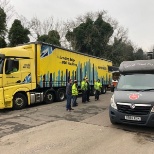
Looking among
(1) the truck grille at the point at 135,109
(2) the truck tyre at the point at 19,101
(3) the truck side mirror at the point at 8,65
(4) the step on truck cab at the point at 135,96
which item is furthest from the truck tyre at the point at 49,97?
(1) the truck grille at the point at 135,109

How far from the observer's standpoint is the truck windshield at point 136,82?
8.24 metres

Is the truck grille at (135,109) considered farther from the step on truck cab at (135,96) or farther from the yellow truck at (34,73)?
the yellow truck at (34,73)

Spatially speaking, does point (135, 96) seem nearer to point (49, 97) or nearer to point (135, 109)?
point (135, 109)

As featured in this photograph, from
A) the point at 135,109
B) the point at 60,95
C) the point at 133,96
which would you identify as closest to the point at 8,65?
the point at 60,95

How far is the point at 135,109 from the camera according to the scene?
7418 mm

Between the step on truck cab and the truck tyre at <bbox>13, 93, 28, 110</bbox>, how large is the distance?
20.3ft

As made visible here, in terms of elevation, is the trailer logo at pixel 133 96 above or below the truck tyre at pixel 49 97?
above

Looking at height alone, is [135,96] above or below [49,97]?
above

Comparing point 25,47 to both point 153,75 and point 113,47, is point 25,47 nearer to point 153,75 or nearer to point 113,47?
point 153,75

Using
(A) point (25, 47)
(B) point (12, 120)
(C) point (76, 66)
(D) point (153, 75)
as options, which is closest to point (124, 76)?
(D) point (153, 75)

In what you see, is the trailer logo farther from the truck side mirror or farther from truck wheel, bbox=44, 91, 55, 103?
truck wheel, bbox=44, 91, 55, 103

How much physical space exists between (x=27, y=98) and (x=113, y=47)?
35.1 m

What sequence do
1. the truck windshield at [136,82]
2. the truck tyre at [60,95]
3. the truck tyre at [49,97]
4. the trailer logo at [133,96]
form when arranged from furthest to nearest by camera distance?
the truck tyre at [60,95] → the truck tyre at [49,97] → the truck windshield at [136,82] → the trailer logo at [133,96]

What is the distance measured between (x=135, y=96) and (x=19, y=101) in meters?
7.32
